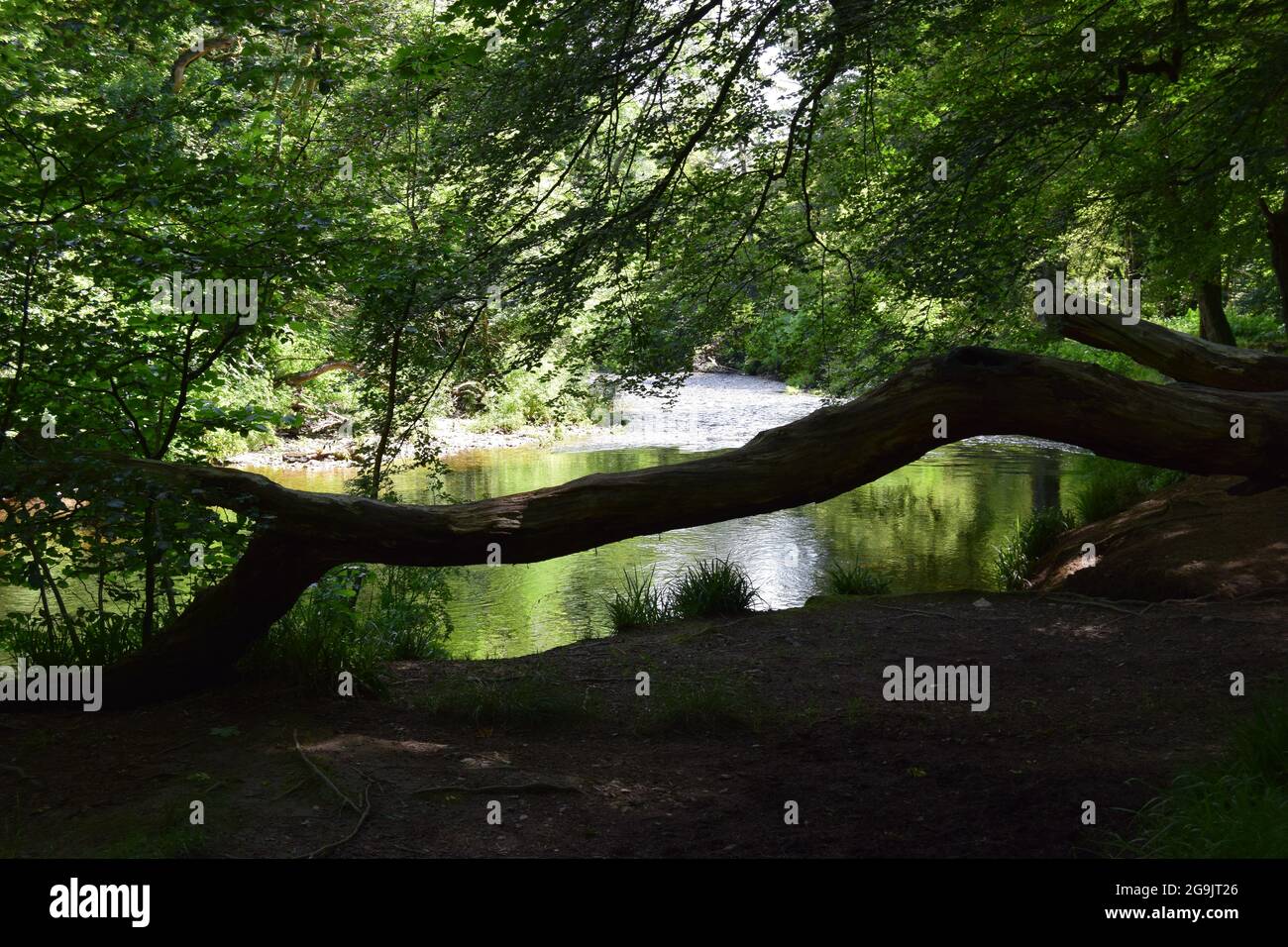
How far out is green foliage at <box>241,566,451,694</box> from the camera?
18.1ft

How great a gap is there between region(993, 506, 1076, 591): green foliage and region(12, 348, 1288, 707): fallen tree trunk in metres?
5.50

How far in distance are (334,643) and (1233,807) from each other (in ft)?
14.4

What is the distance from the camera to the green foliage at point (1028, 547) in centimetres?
1037

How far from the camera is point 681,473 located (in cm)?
503

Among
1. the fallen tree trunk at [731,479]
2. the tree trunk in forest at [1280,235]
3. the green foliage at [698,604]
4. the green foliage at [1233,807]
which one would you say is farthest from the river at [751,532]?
the green foliage at [1233,807]

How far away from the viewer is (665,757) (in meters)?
4.81

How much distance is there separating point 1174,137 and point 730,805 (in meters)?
7.43

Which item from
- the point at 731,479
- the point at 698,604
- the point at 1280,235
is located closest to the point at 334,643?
the point at 731,479

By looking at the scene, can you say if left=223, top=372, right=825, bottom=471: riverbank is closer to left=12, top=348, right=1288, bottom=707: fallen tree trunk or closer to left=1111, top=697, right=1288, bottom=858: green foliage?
left=12, top=348, right=1288, bottom=707: fallen tree trunk

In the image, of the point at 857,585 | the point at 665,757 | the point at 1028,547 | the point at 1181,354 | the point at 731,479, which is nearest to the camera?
the point at 665,757

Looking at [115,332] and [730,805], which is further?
[115,332]

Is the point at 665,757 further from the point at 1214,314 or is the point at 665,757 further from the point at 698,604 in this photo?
the point at 1214,314
